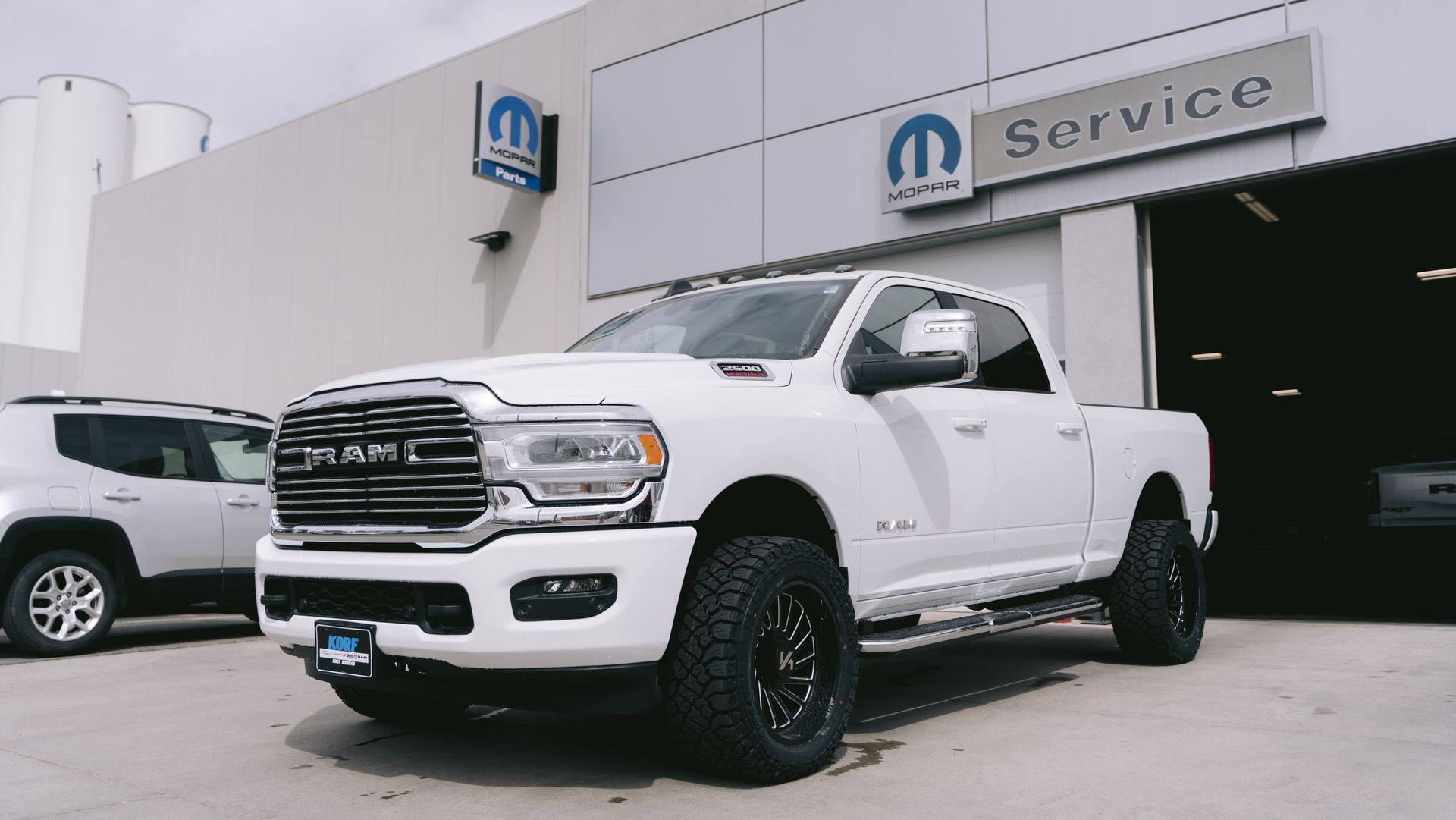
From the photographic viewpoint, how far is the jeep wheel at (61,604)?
7.67 m

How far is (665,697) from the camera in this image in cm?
374

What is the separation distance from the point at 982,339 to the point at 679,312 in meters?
1.57

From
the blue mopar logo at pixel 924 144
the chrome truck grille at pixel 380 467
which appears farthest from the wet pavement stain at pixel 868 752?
the blue mopar logo at pixel 924 144

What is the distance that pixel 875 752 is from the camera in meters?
4.41

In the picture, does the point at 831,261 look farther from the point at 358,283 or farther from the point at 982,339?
the point at 358,283

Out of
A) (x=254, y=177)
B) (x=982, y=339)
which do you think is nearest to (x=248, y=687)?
(x=982, y=339)

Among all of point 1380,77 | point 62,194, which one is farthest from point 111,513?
point 62,194

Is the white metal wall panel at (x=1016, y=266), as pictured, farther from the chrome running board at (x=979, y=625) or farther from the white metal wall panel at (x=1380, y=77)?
the chrome running board at (x=979, y=625)

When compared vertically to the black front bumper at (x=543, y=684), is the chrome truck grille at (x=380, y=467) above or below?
above

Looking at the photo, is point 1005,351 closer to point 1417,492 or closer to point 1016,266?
point 1016,266

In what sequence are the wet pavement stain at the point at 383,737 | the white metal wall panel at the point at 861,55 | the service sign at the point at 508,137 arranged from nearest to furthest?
the wet pavement stain at the point at 383,737, the white metal wall panel at the point at 861,55, the service sign at the point at 508,137

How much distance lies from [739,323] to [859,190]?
7.81m

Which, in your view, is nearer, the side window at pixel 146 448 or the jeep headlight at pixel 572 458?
the jeep headlight at pixel 572 458

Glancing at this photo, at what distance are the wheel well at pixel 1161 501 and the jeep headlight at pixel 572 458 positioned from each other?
4410 mm
